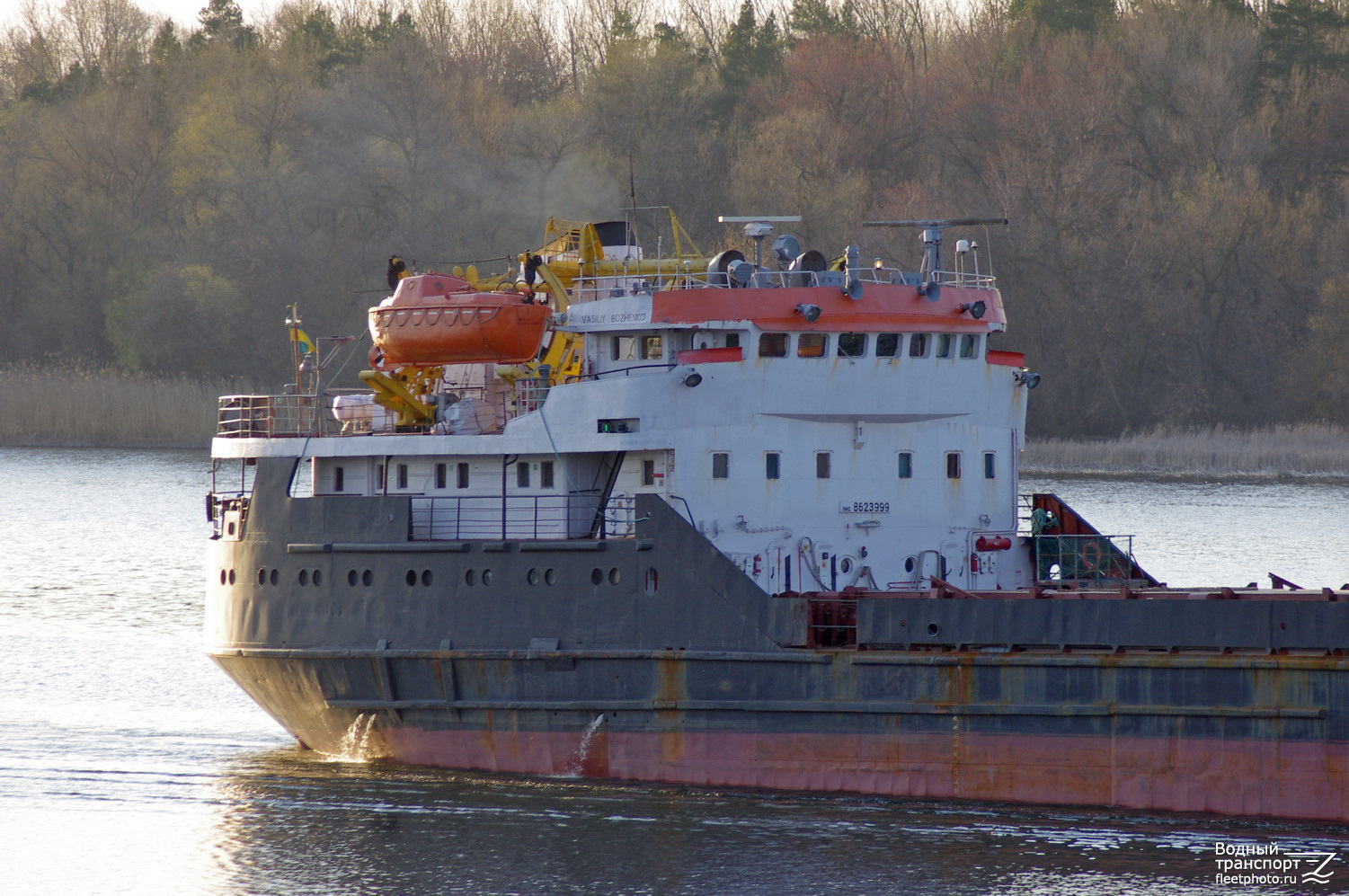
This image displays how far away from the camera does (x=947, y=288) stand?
56.7 feet

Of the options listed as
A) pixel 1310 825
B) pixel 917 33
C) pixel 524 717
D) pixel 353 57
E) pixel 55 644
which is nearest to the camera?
pixel 1310 825

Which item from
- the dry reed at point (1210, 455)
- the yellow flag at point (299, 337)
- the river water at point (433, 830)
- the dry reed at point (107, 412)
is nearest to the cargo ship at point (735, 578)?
the river water at point (433, 830)

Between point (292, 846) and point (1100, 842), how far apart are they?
785 cm

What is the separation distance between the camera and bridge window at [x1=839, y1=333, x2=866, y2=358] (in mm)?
16969

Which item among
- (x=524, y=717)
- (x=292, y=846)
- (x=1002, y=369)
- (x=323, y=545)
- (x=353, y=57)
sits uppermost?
(x=353, y=57)

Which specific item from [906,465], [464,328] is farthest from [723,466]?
[464,328]

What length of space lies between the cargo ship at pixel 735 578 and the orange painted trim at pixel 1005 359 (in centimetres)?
3

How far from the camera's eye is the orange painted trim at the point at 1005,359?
58.6ft

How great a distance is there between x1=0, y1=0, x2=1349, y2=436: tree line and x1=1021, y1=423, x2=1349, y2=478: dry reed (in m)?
4.17

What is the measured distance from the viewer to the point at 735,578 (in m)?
16.0

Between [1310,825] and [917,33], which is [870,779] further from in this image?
[917,33]

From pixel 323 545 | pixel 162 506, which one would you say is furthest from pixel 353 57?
pixel 323 545

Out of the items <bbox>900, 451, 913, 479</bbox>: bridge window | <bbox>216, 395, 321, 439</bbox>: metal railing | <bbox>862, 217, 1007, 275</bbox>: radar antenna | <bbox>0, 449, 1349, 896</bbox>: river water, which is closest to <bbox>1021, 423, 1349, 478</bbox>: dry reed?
<bbox>0, 449, 1349, 896</bbox>: river water

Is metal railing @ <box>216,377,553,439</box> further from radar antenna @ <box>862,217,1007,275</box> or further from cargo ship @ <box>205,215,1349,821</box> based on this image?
radar antenna @ <box>862,217,1007,275</box>
